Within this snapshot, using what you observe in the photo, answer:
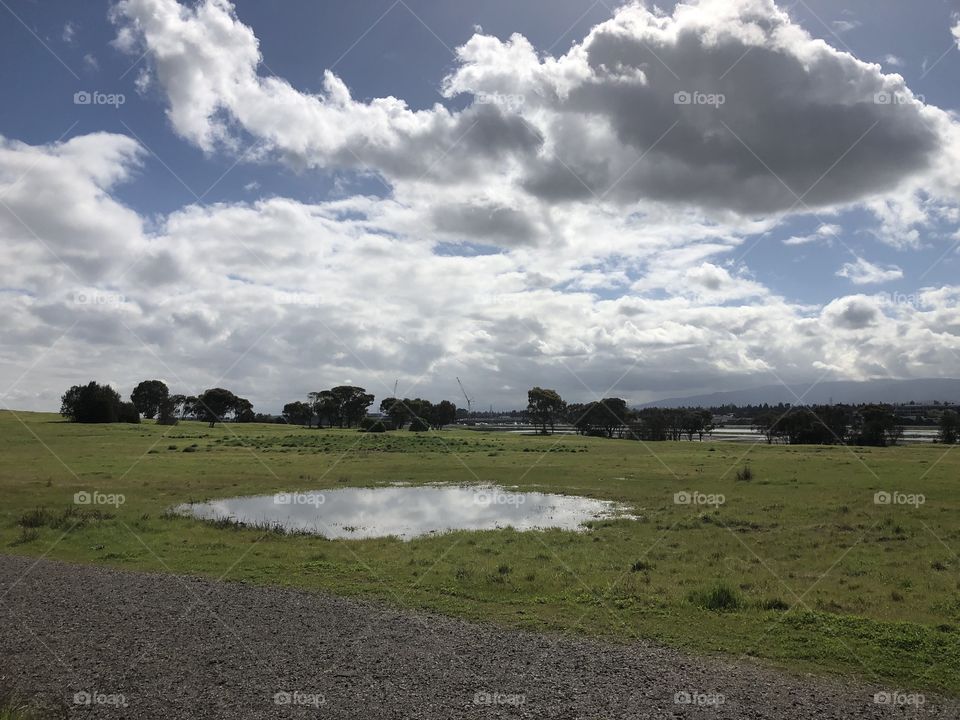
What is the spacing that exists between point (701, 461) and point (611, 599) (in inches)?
2379

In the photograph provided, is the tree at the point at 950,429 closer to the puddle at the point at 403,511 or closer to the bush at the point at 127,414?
the puddle at the point at 403,511

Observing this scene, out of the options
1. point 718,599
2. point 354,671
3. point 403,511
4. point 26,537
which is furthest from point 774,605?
point 26,537

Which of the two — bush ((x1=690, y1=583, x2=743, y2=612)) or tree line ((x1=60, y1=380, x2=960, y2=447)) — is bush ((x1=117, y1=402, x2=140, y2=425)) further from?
bush ((x1=690, y1=583, x2=743, y2=612))

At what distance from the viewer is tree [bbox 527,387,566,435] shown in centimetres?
18575

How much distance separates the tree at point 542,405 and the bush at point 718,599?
6585 inches

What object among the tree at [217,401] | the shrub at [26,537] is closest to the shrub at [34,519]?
the shrub at [26,537]

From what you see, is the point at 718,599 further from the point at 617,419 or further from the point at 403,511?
the point at 617,419

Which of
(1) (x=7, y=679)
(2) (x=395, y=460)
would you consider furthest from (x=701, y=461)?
(1) (x=7, y=679)

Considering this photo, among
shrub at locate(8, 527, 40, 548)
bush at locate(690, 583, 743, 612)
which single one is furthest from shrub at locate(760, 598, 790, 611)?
shrub at locate(8, 527, 40, 548)

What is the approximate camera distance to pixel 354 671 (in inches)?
480

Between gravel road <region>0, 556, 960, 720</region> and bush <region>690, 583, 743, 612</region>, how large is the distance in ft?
13.5

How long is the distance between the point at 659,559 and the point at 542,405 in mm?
162634

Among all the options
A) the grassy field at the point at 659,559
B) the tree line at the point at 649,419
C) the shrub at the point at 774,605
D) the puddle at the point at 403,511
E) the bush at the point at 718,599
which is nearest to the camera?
the grassy field at the point at 659,559

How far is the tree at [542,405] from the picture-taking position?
609 ft
